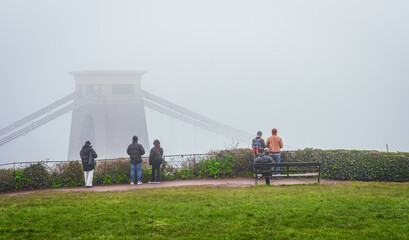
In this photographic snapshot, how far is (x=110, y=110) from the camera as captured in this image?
227ft

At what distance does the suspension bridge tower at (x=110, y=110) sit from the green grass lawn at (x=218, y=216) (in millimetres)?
58699

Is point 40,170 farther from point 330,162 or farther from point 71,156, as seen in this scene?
point 71,156

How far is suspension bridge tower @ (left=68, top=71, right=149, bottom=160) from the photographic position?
67.6 meters

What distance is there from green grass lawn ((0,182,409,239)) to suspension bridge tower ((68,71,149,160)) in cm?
5870

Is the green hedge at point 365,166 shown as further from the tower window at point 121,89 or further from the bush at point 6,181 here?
the tower window at point 121,89

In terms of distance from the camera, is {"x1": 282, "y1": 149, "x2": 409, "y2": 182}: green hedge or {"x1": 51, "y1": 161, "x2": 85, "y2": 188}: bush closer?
{"x1": 282, "y1": 149, "x2": 409, "y2": 182}: green hedge

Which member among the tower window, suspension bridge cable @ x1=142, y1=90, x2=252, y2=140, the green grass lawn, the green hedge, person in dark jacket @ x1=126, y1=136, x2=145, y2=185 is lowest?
the green grass lawn

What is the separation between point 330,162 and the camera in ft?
42.0

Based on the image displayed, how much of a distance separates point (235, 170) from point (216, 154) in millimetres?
736

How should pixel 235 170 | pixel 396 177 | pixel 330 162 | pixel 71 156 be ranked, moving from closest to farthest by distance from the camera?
pixel 396 177, pixel 330 162, pixel 235 170, pixel 71 156

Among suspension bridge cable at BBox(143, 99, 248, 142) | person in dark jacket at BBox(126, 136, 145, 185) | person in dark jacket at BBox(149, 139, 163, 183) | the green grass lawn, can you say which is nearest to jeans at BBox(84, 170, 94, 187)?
person in dark jacket at BBox(126, 136, 145, 185)

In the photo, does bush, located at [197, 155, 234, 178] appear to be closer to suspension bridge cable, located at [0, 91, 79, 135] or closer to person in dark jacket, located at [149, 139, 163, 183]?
person in dark jacket, located at [149, 139, 163, 183]

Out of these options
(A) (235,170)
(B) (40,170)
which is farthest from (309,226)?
(B) (40,170)

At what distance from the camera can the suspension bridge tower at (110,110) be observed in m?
67.6
